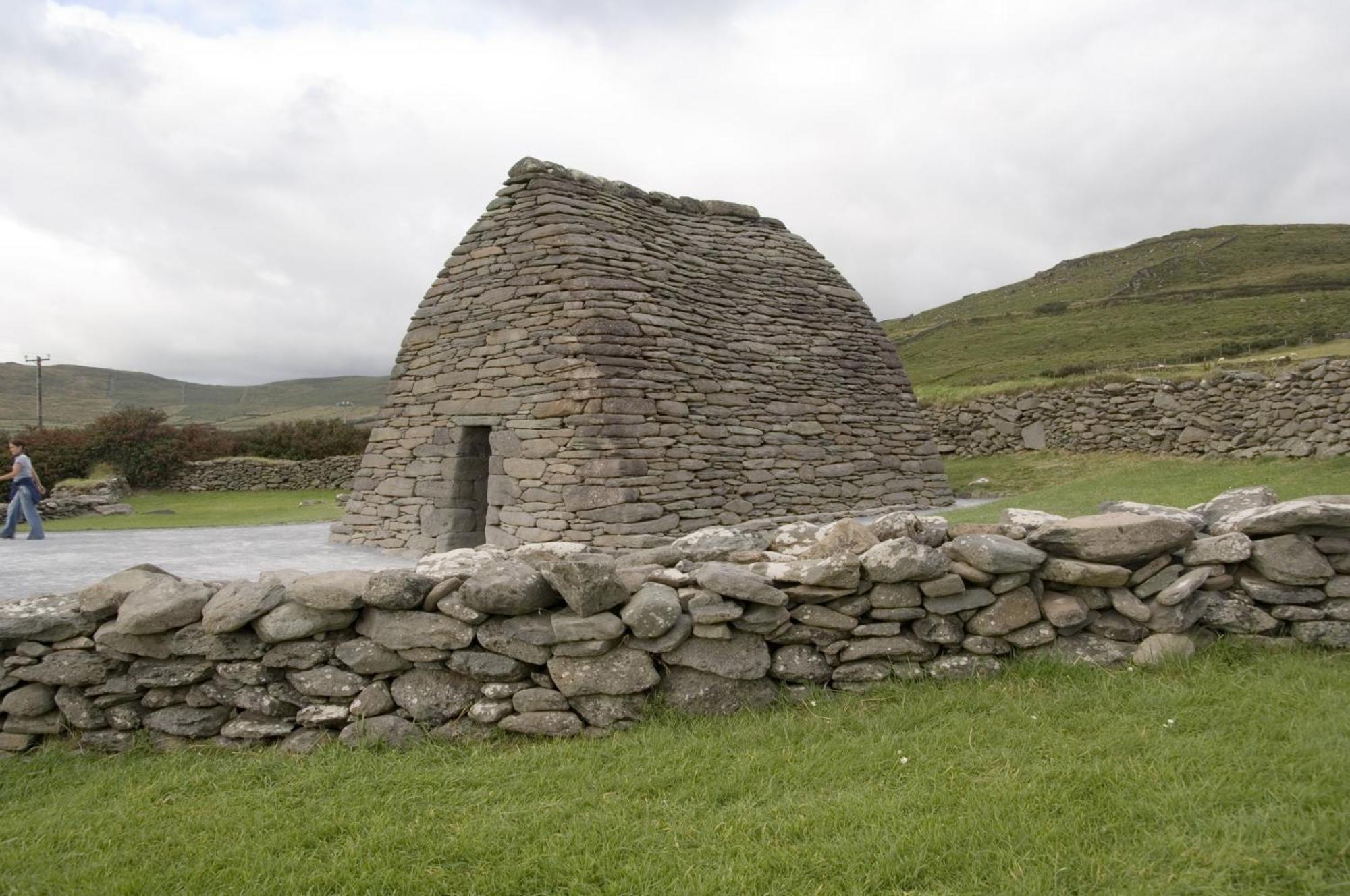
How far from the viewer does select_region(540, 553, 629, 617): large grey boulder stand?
4.18 m

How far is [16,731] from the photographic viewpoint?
444cm

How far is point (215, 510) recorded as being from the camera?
64.6 feet

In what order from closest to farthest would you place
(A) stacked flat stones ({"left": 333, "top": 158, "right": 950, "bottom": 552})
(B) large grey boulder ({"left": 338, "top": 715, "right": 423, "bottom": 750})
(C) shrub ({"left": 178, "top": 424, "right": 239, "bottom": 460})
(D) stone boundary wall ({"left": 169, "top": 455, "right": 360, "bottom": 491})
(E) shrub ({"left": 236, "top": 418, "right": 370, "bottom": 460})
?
(B) large grey boulder ({"left": 338, "top": 715, "right": 423, "bottom": 750}) → (A) stacked flat stones ({"left": 333, "top": 158, "right": 950, "bottom": 552}) → (D) stone boundary wall ({"left": 169, "top": 455, "right": 360, "bottom": 491}) → (C) shrub ({"left": 178, "top": 424, "right": 239, "bottom": 460}) → (E) shrub ({"left": 236, "top": 418, "right": 370, "bottom": 460})

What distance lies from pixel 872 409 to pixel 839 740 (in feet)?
36.8

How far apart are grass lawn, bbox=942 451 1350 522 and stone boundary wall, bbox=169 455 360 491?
20.4m

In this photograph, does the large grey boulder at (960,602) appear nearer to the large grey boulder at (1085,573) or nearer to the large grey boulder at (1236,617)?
the large grey boulder at (1085,573)

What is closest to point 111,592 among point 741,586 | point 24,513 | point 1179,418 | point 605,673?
point 605,673

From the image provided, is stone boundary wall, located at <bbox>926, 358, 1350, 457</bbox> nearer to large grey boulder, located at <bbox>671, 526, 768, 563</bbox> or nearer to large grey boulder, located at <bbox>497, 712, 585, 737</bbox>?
large grey boulder, located at <bbox>671, 526, 768, 563</bbox>

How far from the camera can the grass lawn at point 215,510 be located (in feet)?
51.8

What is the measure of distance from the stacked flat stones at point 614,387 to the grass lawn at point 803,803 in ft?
19.8

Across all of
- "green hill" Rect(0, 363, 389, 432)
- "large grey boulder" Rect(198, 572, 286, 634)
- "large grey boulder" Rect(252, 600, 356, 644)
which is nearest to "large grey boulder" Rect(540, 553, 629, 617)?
"large grey boulder" Rect(252, 600, 356, 644)

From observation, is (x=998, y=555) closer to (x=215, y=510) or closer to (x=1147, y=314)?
(x=215, y=510)

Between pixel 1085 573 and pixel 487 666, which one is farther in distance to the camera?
pixel 1085 573

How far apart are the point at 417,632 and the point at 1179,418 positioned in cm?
1932
